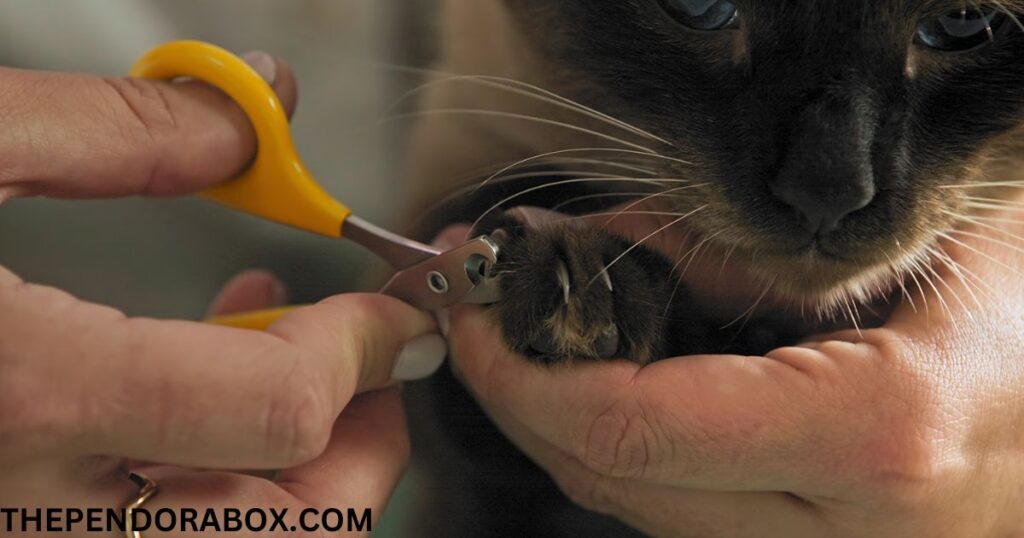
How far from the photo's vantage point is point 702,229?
1.00 meters

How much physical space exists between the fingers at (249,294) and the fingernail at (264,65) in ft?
1.08

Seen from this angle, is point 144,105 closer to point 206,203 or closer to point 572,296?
point 206,203

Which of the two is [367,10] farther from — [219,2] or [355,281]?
[355,281]

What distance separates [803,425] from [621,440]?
0.16 m

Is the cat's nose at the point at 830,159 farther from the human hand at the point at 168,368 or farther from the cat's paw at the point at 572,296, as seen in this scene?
the human hand at the point at 168,368

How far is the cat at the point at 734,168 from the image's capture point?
0.87 m

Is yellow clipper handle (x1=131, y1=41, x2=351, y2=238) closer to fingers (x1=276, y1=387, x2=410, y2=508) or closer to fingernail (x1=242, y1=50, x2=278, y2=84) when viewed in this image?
fingernail (x1=242, y1=50, x2=278, y2=84)

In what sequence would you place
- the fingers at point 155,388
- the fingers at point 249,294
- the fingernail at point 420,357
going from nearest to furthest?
1. the fingers at point 155,388
2. the fingernail at point 420,357
3. the fingers at point 249,294

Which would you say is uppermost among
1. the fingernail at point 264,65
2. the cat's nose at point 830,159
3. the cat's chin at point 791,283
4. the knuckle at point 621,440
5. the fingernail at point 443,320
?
the cat's nose at point 830,159

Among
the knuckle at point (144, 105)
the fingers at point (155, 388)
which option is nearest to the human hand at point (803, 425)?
the fingers at point (155, 388)

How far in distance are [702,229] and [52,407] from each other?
63cm

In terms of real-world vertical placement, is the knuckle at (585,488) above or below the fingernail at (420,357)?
below

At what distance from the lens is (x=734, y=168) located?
3.10ft

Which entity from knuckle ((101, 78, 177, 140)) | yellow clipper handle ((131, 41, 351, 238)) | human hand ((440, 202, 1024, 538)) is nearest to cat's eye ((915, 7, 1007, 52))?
human hand ((440, 202, 1024, 538))
